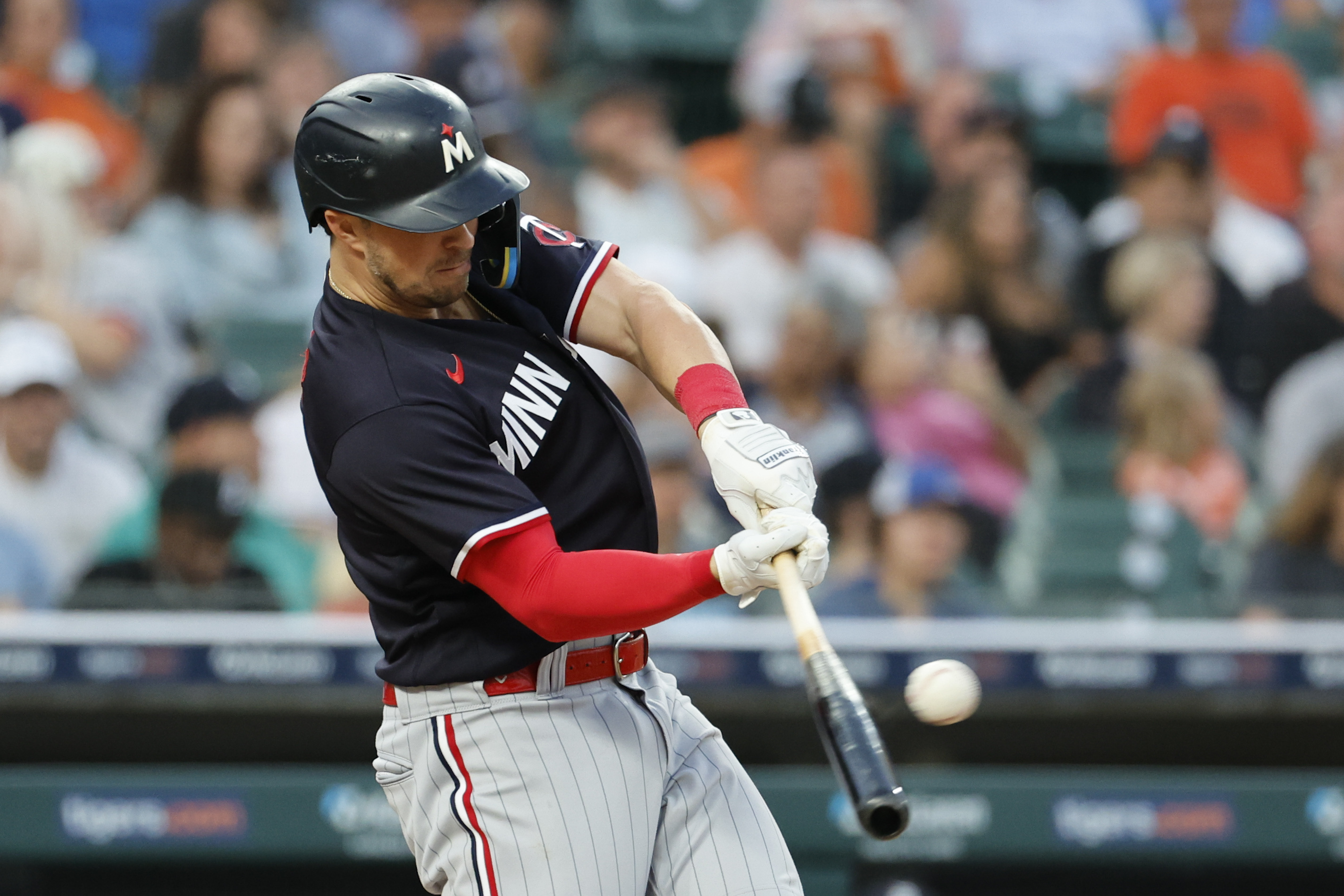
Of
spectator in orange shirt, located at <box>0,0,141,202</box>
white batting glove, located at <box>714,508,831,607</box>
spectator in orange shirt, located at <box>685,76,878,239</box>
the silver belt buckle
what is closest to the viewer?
A: white batting glove, located at <box>714,508,831,607</box>

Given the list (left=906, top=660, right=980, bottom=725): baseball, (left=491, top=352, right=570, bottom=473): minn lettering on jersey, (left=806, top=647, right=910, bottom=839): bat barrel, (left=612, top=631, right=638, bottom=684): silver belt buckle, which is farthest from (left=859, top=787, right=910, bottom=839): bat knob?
(left=491, top=352, right=570, bottom=473): minn lettering on jersey

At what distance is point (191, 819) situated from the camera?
3.92 m

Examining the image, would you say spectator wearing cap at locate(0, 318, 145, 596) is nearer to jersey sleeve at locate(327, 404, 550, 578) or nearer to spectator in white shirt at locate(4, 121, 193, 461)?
spectator in white shirt at locate(4, 121, 193, 461)

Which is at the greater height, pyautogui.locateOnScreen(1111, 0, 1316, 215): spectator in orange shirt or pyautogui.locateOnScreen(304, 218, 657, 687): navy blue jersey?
pyautogui.locateOnScreen(1111, 0, 1316, 215): spectator in orange shirt

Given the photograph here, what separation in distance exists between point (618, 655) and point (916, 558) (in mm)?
2086

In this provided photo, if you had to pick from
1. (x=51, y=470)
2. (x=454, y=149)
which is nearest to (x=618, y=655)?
(x=454, y=149)

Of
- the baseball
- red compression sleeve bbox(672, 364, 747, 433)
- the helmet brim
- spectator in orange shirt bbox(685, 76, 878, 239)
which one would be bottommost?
the baseball

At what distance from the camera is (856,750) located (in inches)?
75.5

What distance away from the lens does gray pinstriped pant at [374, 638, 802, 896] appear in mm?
2170

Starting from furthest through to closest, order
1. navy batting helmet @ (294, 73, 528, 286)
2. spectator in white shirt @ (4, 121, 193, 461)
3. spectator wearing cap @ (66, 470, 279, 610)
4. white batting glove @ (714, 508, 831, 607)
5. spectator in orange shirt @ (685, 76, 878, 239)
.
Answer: spectator in orange shirt @ (685, 76, 878, 239), spectator in white shirt @ (4, 121, 193, 461), spectator wearing cap @ (66, 470, 279, 610), navy batting helmet @ (294, 73, 528, 286), white batting glove @ (714, 508, 831, 607)

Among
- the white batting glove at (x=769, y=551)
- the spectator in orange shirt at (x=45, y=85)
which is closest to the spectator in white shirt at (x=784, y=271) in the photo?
the spectator in orange shirt at (x=45, y=85)

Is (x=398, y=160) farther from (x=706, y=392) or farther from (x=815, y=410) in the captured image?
(x=815, y=410)

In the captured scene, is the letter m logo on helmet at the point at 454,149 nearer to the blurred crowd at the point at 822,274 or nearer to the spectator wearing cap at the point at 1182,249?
the blurred crowd at the point at 822,274

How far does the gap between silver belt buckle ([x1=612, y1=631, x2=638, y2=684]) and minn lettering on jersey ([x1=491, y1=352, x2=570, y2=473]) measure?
285 mm
